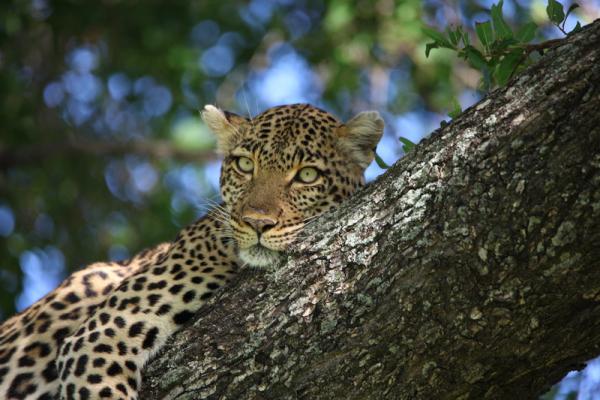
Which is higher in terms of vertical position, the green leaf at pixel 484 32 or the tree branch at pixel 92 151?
the tree branch at pixel 92 151

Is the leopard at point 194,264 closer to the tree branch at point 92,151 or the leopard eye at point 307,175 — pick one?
the leopard eye at point 307,175

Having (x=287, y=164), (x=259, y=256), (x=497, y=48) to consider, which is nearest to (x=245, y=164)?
(x=287, y=164)

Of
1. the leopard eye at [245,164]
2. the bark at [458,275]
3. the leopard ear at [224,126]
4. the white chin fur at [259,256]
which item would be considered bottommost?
the bark at [458,275]

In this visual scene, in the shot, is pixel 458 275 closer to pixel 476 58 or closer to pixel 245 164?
pixel 476 58

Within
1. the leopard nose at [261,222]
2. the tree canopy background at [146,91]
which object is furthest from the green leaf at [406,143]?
the tree canopy background at [146,91]

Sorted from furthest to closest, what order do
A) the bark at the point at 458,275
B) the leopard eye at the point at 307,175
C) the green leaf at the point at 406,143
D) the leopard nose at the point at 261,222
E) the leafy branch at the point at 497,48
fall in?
the leopard eye at the point at 307,175 < the leopard nose at the point at 261,222 < the green leaf at the point at 406,143 < the leafy branch at the point at 497,48 < the bark at the point at 458,275

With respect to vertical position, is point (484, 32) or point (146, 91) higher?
point (146, 91)

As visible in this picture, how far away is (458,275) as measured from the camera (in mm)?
4766

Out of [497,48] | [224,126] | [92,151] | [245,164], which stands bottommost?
[497,48]

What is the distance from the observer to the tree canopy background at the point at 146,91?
13.1m

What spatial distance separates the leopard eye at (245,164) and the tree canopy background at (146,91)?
5.58 meters

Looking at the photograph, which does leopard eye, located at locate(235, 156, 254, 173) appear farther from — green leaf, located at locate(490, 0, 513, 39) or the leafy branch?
green leaf, located at locate(490, 0, 513, 39)

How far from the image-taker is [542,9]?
11992mm

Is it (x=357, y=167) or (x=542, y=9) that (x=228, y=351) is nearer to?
(x=357, y=167)
